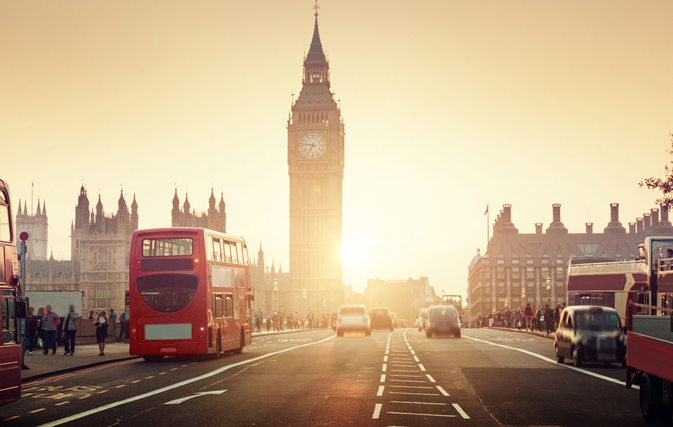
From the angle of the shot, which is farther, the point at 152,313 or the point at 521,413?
the point at 152,313

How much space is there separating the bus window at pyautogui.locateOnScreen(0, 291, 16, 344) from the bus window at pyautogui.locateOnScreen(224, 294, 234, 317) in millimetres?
15089

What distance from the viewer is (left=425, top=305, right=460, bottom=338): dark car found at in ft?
150

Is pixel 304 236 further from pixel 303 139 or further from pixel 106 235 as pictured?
pixel 106 235

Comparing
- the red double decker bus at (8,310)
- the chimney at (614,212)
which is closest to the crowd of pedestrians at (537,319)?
the red double decker bus at (8,310)

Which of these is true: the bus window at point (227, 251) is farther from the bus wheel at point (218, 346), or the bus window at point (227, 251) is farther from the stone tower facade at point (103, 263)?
the stone tower facade at point (103, 263)

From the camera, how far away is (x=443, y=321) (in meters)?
45.8

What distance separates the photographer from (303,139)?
134250 millimetres

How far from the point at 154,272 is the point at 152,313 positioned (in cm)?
126

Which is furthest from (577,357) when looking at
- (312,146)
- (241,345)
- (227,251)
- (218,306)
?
(312,146)

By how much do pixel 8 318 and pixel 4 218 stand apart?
5.32 ft

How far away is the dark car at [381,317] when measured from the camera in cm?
6431

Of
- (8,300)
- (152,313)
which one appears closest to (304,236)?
(152,313)

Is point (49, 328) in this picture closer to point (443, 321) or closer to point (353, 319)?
point (443, 321)

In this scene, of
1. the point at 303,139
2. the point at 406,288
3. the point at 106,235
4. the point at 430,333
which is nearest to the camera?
the point at 430,333
